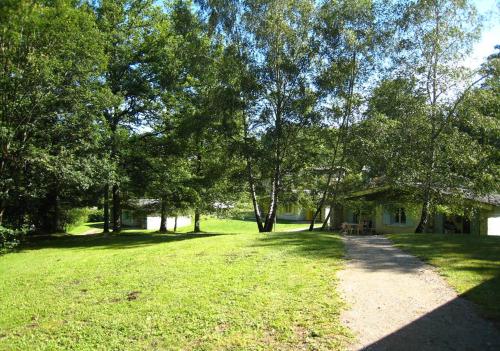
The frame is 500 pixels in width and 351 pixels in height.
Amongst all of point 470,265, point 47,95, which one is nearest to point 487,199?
point 470,265

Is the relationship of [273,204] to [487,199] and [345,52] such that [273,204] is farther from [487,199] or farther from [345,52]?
[487,199]

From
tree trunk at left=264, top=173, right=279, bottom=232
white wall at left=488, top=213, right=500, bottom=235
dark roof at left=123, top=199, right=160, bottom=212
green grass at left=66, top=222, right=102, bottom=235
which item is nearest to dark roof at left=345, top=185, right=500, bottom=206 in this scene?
white wall at left=488, top=213, right=500, bottom=235

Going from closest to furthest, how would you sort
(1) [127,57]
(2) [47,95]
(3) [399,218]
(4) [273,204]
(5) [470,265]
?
(5) [470,265]
(2) [47,95]
(4) [273,204]
(1) [127,57]
(3) [399,218]

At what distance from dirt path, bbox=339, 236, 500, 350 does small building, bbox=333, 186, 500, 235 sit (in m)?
13.2

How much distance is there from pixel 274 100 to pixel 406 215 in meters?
11.0

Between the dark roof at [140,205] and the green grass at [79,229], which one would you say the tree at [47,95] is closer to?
the dark roof at [140,205]

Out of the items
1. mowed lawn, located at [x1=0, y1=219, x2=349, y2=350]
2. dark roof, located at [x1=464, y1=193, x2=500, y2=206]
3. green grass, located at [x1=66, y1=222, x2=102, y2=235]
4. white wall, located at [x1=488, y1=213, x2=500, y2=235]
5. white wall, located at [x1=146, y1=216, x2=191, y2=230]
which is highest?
dark roof, located at [x1=464, y1=193, x2=500, y2=206]

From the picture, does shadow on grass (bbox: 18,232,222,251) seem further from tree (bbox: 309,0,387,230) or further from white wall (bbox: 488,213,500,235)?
white wall (bbox: 488,213,500,235)

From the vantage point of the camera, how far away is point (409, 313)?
19.4 feet

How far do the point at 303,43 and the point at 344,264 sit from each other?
1326 centimetres

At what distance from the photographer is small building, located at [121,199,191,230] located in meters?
31.4

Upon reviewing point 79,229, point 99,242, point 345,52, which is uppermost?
point 345,52

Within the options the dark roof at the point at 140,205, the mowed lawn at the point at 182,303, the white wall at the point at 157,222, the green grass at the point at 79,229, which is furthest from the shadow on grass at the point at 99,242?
the white wall at the point at 157,222

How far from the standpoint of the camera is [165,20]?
24.2m
